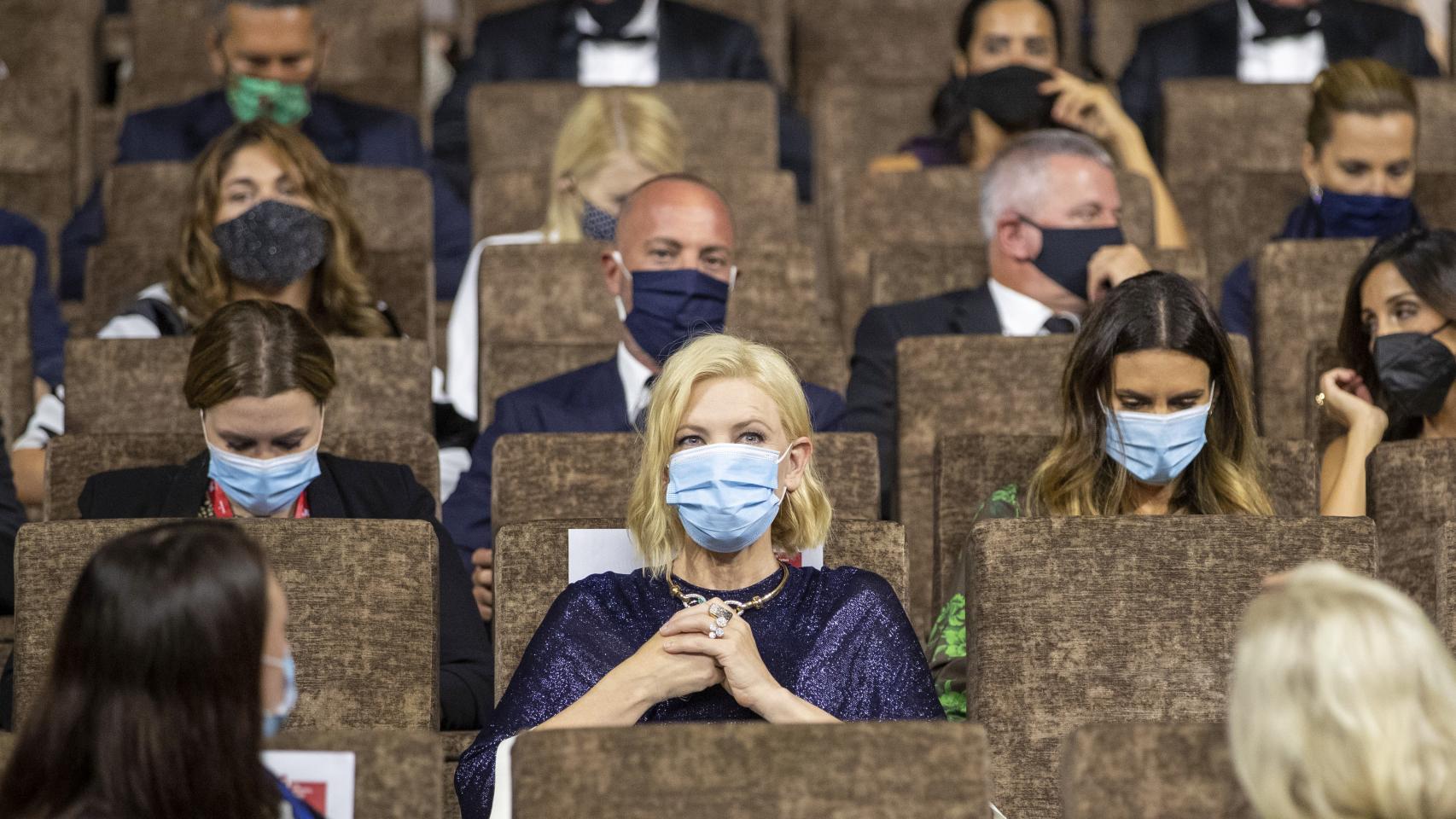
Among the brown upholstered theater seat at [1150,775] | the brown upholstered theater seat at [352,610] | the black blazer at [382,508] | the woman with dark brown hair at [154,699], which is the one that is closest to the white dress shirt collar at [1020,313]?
the black blazer at [382,508]

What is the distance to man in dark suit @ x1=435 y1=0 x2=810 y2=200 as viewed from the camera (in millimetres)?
4859

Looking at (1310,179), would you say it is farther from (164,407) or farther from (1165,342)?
(164,407)

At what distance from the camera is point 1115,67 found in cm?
511

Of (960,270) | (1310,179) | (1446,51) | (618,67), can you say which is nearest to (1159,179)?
(1310,179)

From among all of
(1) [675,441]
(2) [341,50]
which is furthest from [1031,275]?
(2) [341,50]

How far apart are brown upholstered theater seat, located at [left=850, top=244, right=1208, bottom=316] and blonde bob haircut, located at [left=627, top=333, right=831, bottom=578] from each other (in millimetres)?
1240

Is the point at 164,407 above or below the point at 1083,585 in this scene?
above

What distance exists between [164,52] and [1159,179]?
2.33 metres

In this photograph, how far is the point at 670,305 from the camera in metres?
3.08

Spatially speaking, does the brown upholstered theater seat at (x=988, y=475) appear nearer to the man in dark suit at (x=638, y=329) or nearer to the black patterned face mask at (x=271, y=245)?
the man in dark suit at (x=638, y=329)

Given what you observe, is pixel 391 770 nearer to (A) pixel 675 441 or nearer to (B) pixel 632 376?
(A) pixel 675 441

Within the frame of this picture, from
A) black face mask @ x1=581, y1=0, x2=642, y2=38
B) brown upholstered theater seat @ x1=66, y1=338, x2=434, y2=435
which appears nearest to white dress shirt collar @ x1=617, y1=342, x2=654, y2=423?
brown upholstered theater seat @ x1=66, y1=338, x2=434, y2=435

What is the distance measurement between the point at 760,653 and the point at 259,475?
2.34ft

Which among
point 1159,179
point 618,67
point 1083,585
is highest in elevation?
point 618,67
